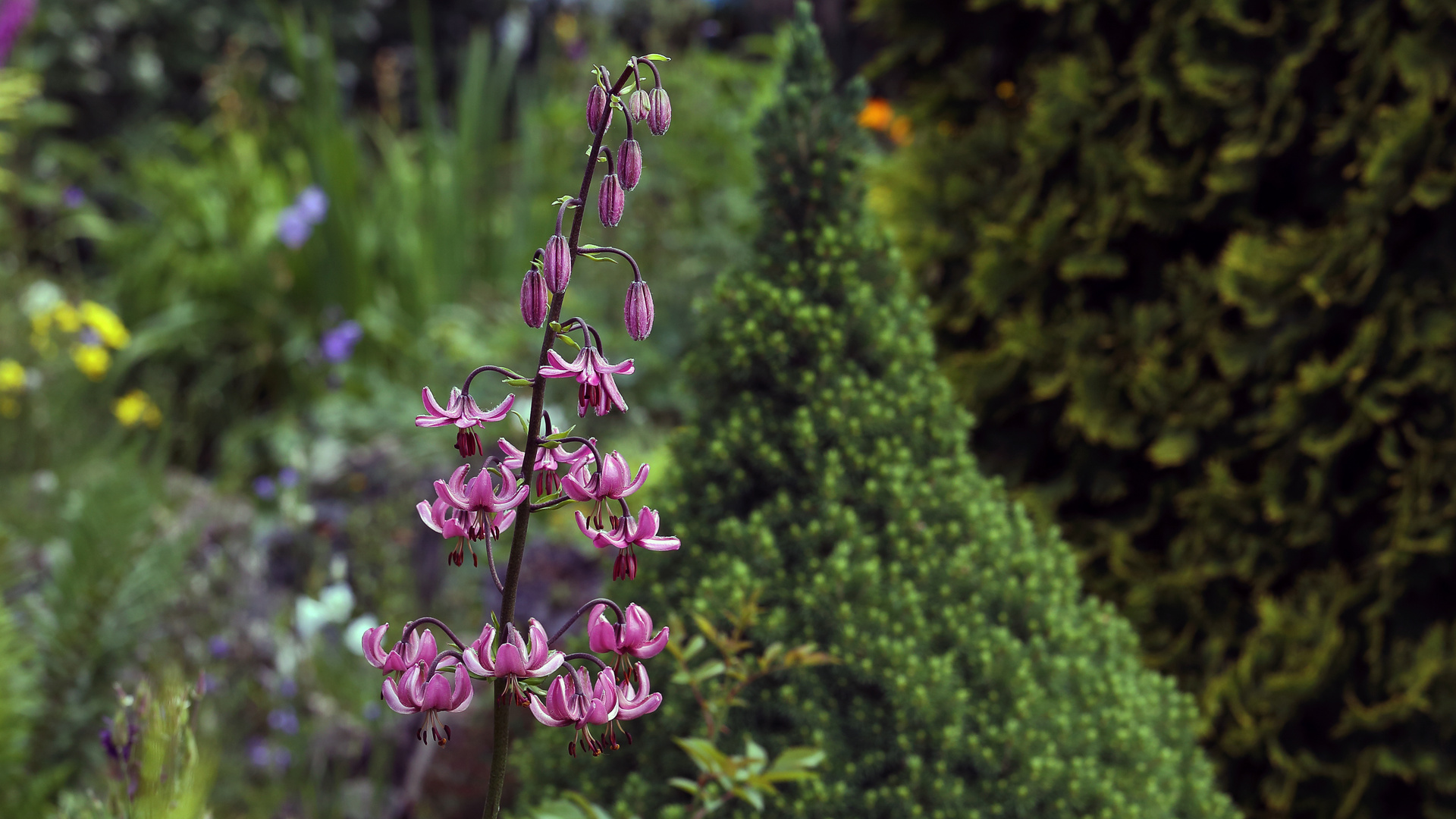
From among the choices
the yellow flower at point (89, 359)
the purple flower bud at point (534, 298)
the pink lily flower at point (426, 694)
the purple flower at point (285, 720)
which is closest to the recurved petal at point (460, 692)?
the pink lily flower at point (426, 694)

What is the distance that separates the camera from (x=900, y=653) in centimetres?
167

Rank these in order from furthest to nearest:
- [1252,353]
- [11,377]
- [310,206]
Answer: [310,206] < [11,377] < [1252,353]

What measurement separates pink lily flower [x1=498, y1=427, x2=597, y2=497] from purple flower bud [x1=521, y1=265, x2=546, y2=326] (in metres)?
0.13

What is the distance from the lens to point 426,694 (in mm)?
1027

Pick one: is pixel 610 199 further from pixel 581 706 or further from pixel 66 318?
pixel 66 318

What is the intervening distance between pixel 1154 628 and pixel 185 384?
5.16 meters

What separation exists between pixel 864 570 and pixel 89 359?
3.88 metres

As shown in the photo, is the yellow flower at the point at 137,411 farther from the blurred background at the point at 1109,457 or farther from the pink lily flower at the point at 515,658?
the pink lily flower at the point at 515,658

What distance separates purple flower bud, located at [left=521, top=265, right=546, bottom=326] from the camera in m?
1.02

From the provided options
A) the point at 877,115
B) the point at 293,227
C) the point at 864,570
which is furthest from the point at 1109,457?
the point at 293,227

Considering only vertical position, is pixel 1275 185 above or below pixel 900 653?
above

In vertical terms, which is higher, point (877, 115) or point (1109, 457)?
point (877, 115)

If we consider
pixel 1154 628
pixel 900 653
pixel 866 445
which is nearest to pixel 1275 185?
pixel 1154 628

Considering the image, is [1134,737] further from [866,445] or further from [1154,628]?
[1154,628]
